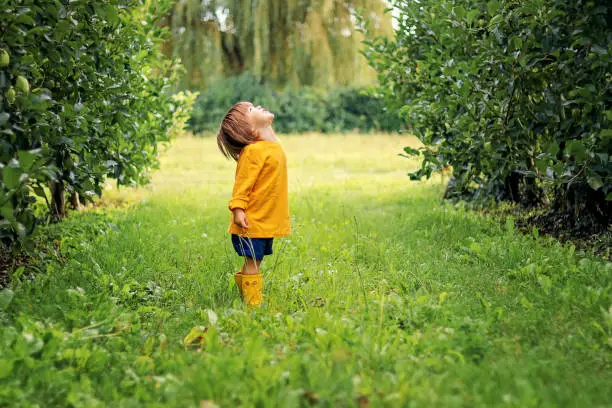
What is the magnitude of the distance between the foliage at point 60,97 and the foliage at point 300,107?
1678 centimetres

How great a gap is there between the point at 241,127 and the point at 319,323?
4.62 ft

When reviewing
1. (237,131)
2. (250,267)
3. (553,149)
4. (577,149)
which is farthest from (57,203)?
(577,149)

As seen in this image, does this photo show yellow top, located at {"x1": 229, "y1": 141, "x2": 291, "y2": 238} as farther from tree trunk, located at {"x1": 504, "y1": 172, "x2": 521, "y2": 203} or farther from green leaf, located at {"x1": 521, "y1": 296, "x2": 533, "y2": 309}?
tree trunk, located at {"x1": 504, "y1": 172, "x2": 521, "y2": 203}

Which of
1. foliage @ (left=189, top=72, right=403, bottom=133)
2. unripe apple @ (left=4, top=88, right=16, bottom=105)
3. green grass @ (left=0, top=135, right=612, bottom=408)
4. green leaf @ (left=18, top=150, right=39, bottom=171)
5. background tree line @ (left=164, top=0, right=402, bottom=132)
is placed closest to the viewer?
green grass @ (left=0, top=135, right=612, bottom=408)

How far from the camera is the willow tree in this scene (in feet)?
42.5

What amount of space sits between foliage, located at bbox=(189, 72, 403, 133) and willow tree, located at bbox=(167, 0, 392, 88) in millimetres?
8844

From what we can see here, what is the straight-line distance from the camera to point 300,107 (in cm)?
2331

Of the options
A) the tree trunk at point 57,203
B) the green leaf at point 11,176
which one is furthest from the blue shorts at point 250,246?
the tree trunk at point 57,203

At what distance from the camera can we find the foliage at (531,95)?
377 cm

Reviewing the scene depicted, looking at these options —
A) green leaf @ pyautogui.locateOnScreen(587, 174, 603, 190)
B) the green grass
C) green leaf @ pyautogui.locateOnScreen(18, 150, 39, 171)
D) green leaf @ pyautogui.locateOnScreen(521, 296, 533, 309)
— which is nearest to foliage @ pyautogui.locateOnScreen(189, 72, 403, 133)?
the green grass

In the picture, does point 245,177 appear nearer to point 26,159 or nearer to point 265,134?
point 265,134

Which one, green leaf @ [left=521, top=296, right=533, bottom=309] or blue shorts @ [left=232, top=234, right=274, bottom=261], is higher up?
blue shorts @ [left=232, top=234, right=274, bottom=261]

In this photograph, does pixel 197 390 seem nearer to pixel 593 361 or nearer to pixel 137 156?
pixel 593 361

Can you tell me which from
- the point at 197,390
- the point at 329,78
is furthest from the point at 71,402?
the point at 329,78
